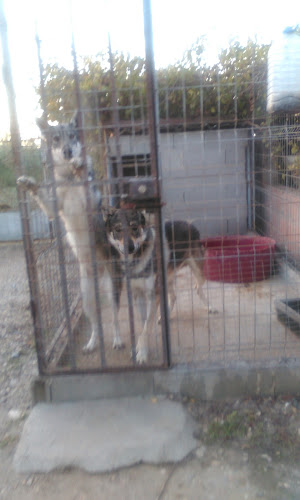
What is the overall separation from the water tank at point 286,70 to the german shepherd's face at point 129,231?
4.31 feet

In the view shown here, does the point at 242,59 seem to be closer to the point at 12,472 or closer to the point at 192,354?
the point at 192,354

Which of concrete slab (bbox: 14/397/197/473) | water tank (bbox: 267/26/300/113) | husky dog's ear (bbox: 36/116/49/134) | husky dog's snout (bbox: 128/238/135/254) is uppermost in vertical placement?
water tank (bbox: 267/26/300/113)

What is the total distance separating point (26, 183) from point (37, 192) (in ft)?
0.86

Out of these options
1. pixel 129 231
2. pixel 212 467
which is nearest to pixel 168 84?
pixel 129 231

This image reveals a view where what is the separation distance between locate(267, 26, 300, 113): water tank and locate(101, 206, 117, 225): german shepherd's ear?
57.9 inches

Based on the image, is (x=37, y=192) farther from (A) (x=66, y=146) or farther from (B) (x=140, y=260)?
(B) (x=140, y=260)

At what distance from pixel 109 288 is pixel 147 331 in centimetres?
51

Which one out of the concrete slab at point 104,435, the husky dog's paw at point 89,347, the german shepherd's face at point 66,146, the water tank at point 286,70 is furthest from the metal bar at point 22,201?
the water tank at point 286,70

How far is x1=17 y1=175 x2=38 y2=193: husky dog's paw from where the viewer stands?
9.29ft

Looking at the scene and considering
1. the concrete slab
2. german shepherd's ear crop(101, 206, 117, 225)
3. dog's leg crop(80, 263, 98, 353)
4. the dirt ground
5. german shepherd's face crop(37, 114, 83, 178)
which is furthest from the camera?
dog's leg crop(80, 263, 98, 353)

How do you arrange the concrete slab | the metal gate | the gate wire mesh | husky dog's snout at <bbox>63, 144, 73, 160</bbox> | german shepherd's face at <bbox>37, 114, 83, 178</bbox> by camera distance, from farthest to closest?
→ husky dog's snout at <bbox>63, 144, 73, 160</bbox>
german shepherd's face at <bbox>37, 114, 83, 178</bbox>
the gate wire mesh
the metal gate
the concrete slab

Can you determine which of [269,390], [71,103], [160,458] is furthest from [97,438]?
[71,103]

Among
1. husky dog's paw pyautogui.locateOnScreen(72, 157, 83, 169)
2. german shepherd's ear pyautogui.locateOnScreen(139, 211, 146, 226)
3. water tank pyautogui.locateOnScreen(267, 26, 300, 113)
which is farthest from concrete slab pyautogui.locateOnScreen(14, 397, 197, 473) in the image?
water tank pyautogui.locateOnScreen(267, 26, 300, 113)

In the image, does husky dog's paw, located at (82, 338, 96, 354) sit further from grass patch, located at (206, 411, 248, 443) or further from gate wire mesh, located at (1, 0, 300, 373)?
grass patch, located at (206, 411, 248, 443)
